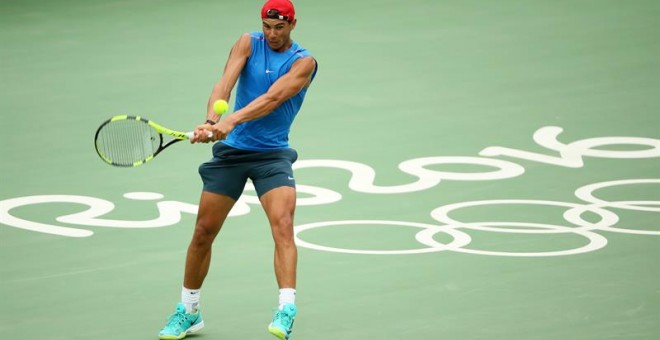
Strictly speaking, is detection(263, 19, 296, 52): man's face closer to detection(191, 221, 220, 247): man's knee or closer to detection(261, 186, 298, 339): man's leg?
detection(261, 186, 298, 339): man's leg

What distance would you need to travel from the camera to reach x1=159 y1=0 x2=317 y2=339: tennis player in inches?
402

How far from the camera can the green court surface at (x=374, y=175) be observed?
1130 centimetres

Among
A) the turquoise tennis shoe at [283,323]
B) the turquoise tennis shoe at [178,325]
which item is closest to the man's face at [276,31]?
the turquoise tennis shoe at [283,323]

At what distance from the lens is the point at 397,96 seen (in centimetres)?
1759

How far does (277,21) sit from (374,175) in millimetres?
4740

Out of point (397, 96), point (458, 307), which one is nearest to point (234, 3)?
point (397, 96)

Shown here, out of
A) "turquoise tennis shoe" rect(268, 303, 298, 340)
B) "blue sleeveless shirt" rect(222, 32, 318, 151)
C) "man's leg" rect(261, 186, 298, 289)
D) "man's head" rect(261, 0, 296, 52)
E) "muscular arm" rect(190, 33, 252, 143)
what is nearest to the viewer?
"turquoise tennis shoe" rect(268, 303, 298, 340)

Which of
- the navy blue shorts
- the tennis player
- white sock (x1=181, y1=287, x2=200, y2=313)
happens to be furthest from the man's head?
white sock (x1=181, y1=287, x2=200, y2=313)

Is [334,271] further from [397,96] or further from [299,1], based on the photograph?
[299,1]

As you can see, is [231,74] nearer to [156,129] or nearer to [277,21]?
[277,21]

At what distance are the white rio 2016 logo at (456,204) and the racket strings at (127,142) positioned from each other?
110 inches

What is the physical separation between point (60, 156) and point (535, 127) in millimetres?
5416

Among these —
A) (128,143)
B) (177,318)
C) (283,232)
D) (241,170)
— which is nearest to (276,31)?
(241,170)

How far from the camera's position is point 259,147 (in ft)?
34.6
